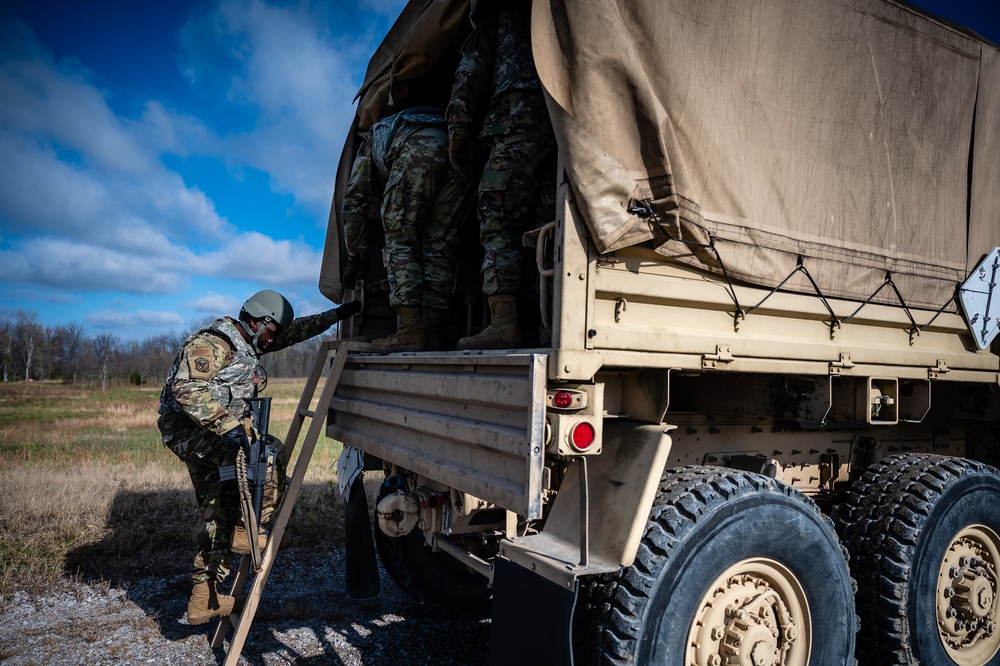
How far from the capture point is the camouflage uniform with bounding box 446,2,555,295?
268 cm

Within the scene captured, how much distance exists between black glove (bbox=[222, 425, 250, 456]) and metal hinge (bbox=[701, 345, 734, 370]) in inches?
109

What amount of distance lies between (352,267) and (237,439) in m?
1.32

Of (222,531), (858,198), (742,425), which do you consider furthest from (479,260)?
(222,531)

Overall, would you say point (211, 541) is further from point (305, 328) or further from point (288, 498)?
point (305, 328)

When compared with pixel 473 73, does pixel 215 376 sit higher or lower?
lower

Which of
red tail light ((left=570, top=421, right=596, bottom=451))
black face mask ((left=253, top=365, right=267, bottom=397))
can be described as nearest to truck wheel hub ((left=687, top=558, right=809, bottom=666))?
red tail light ((left=570, top=421, right=596, bottom=451))

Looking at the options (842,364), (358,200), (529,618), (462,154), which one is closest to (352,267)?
(358,200)

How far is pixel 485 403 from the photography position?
2.15 meters

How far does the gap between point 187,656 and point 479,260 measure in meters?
2.97

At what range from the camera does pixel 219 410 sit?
3.71 meters

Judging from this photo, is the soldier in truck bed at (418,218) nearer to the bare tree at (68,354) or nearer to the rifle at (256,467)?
the rifle at (256,467)

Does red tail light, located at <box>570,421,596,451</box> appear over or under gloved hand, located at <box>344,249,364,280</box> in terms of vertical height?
under

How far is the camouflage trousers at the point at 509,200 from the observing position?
2680 mm

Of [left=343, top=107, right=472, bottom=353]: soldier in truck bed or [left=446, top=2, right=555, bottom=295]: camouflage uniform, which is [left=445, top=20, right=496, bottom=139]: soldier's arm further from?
[left=343, top=107, right=472, bottom=353]: soldier in truck bed
